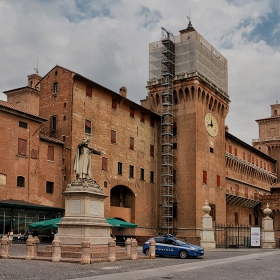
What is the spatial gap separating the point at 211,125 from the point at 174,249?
29560 mm

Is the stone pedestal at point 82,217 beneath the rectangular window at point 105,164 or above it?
beneath

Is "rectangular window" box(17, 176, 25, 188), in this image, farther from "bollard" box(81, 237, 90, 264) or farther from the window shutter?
"bollard" box(81, 237, 90, 264)

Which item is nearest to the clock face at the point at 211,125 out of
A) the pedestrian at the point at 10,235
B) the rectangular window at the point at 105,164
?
the rectangular window at the point at 105,164

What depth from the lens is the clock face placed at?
5531 centimetres

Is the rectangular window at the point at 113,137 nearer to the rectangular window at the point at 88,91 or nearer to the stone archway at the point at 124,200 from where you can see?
the rectangular window at the point at 88,91

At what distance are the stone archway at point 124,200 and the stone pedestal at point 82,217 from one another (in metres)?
23.8

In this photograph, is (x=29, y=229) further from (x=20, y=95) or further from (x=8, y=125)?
(x=20, y=95)

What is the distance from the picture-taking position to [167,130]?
53531 millimetres

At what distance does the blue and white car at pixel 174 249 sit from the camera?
92.8 ft

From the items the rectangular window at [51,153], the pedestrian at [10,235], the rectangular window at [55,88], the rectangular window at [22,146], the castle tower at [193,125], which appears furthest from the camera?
the castle tower at [193,125]

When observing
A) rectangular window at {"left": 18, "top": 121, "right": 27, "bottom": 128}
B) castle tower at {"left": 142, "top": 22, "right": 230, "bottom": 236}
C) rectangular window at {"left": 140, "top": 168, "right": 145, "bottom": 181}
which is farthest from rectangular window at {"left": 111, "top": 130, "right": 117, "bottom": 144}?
rectangular window at {"left": 18, "top": 121, "right": 27, "bottom": 128}

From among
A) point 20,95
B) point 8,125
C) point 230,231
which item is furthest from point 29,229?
point 230,231

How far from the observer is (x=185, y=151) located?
173 ft

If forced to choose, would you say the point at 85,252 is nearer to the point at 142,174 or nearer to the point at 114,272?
the point at 114,272
